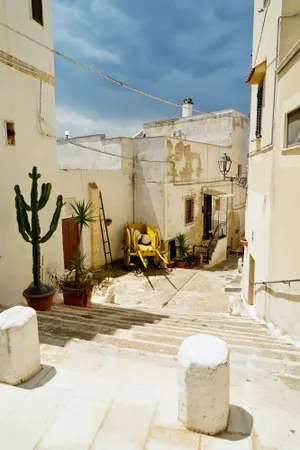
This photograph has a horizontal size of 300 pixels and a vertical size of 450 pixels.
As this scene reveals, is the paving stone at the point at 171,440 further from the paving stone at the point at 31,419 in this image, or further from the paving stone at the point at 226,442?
the paving stone at the point at 31,419

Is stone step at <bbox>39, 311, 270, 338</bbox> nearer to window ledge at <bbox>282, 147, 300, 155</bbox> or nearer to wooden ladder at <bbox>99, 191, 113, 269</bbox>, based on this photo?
window ledge at <bbox>282, 147, 300, 155</bbox>

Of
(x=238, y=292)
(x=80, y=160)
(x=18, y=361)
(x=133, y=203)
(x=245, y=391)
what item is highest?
(x=80, y=160)

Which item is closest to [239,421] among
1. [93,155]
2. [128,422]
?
[128,422]

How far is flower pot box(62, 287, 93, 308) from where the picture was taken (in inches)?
275

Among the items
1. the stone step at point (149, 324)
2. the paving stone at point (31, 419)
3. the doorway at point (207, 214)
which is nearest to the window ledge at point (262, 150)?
the stone step at point (149, 324)

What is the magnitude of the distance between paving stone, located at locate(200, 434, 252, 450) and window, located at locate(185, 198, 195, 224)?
14620 mm

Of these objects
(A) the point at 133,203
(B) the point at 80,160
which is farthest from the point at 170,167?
(B) the point at 80,160

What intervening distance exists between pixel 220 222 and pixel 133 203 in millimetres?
7591

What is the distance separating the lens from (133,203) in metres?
15.2

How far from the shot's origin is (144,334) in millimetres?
4637

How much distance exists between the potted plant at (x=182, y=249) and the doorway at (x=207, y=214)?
342 centimetres

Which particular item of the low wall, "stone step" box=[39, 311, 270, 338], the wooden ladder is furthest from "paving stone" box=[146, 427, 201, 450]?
the wooden ladder

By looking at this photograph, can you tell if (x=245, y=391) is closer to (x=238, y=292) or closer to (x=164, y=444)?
(x=164, y=444)

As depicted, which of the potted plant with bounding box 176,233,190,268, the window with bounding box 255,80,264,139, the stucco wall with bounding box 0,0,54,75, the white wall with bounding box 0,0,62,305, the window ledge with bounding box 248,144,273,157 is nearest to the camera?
the stucco wall with bounding box 0,0,54,75
